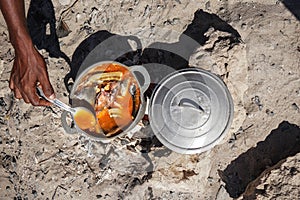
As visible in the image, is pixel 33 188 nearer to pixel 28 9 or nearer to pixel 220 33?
pixel 28 9

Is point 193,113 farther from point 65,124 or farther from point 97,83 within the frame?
point 65,124

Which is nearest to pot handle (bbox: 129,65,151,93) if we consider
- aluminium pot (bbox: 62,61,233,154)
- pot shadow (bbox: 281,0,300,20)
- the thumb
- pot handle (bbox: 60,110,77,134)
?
aluminium pot (bbox: 62,61,233,154)

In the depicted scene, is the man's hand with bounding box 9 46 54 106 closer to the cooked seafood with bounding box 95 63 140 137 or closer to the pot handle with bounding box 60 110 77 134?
the cooked seafood with bounding box 95 63 140 137

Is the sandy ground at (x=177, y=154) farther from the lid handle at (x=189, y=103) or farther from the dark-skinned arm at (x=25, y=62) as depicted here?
the dark-skinned arm at (x=25, y=62)

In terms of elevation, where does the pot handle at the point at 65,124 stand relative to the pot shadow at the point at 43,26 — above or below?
below

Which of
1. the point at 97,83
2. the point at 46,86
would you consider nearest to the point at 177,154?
the point at 97,83

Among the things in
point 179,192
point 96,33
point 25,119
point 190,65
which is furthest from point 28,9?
point 179,192

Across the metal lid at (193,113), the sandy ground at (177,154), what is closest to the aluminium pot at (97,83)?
the metal lid at (193,113)
